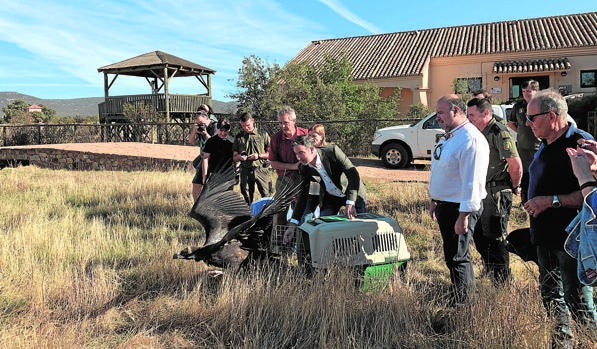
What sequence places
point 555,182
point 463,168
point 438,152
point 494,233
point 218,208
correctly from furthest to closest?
point 218,208
point 494,233
point 438,152
point 463,168
point 555,182

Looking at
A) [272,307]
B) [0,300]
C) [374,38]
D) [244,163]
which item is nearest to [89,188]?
[244,163]

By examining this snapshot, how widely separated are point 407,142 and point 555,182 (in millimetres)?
10273

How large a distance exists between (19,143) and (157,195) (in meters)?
18.2

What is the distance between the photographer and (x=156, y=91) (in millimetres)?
26938

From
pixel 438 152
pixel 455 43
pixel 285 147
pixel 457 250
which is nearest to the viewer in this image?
pixel 457 250

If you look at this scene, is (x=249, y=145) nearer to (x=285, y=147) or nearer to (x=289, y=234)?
(x=285, y=147)

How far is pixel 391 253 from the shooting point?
3719 millimetres

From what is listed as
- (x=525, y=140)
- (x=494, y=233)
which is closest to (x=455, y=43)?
(x=525, y=140)

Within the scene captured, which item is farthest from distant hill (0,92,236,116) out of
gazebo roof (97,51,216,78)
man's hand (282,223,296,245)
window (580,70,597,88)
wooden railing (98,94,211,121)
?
man's hand (282,223,296,245)

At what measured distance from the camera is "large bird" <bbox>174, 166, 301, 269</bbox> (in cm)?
377

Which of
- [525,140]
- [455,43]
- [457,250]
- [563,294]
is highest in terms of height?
[455,43]

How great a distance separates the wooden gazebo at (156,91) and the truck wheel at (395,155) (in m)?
14.8

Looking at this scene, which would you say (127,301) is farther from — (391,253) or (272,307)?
(391,253)

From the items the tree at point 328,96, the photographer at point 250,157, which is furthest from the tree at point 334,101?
the photographer at point 250,157
